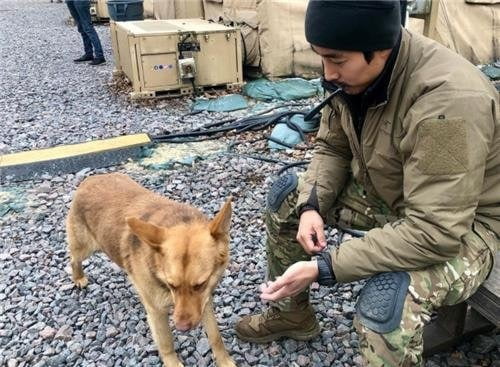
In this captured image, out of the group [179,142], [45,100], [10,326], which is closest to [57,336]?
[10,326]

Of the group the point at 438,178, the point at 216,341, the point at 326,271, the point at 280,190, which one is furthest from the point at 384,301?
the point at 216,341

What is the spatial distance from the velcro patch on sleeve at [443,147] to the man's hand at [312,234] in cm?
70

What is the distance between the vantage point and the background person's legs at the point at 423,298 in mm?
1896

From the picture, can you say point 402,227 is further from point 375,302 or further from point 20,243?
point 20,243

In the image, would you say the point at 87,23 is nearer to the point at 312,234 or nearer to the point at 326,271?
the point at 312,234

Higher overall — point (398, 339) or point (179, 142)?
point (398, 339)

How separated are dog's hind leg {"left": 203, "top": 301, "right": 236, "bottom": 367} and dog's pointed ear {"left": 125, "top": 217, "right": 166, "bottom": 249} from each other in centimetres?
65

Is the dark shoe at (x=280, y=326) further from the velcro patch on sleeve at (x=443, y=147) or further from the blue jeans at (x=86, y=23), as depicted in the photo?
the blue jeans at (x=86, y=23)

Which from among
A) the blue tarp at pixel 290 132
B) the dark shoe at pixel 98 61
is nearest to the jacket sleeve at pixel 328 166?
the blue tarp at pixel 290 132

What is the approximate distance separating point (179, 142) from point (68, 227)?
293 centimetres

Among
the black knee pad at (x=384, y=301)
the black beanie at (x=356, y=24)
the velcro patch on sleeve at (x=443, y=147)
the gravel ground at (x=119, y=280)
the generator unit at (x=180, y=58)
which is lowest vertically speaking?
the gravel ground at (x=119, y=280)

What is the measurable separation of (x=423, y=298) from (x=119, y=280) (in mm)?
2450

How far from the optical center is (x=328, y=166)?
2727 mm

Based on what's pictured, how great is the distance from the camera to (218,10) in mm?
10148
